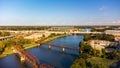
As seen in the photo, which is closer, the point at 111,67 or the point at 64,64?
the point at 111,67

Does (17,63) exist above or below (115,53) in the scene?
below

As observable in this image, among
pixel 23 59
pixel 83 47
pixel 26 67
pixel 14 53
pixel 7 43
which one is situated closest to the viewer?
pixel 26 67

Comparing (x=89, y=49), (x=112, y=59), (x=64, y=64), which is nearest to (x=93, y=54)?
(x=89, y=49)

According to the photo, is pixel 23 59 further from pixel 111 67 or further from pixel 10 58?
pixel 111 67

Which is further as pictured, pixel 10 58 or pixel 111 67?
pixel 10 58

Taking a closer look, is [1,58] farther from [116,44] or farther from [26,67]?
[116,44]

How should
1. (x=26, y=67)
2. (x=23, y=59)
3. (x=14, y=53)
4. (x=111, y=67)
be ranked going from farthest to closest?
(x=14, y=53), (x=23, y=59), (x=26, y=67), (x=111, y=67)

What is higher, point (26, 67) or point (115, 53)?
point (115, 53)

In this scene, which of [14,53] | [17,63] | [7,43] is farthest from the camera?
[7,43]

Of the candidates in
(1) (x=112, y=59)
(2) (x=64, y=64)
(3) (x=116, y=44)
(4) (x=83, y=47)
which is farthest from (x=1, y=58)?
(3) (x=116, y=44)
